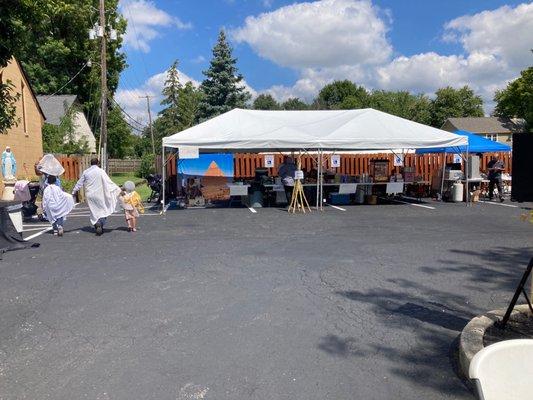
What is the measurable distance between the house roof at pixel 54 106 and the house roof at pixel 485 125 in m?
55.1

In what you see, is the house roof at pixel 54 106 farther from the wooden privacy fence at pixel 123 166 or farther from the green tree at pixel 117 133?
the wooden privacy fence at pixel 123 166

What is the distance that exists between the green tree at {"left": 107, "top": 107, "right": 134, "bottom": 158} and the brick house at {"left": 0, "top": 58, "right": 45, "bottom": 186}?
24.3 metres

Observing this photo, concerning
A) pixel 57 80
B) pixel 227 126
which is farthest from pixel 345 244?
pixel 57 80

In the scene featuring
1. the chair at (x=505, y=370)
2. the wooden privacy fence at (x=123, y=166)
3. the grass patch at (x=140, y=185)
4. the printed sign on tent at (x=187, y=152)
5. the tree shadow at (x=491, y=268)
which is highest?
the printed sign on tent at (x=187, y=152)

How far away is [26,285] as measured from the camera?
6707 mm

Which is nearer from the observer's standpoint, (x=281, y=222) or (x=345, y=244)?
(x=345, y=244)

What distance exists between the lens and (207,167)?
62.8 feet

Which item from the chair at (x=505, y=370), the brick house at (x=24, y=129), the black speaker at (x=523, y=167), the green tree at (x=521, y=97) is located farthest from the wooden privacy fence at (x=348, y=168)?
the green tree at (x=521, y=97)

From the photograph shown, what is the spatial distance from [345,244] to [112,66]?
4424 cm

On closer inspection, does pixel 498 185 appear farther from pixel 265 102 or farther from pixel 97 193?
pixel 265 102

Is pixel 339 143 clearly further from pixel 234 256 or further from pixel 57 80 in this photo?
pixel 57 80

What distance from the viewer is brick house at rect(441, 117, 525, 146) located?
7406 centimetres

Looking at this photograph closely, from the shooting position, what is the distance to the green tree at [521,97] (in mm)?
57269

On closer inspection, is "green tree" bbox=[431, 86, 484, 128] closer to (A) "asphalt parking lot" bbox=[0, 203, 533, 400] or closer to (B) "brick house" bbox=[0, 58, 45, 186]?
(B) "brick house" bbox=[0, 58, 45, 186]
